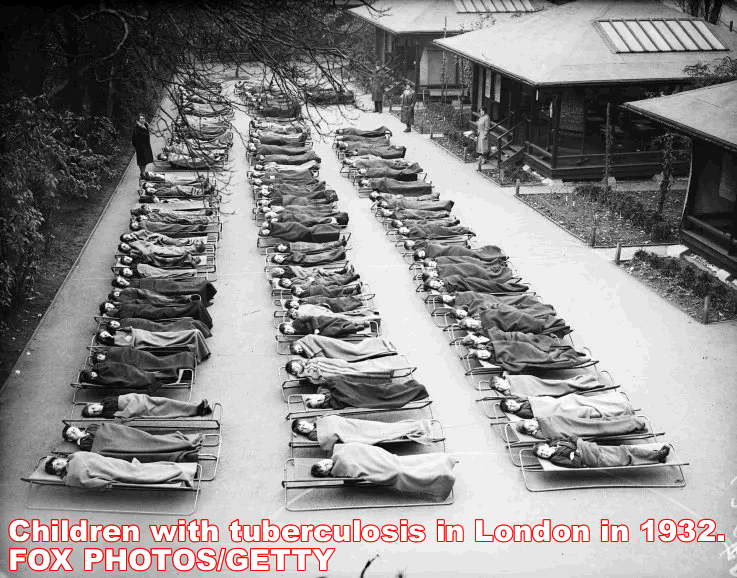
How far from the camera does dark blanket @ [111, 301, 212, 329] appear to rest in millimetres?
13219

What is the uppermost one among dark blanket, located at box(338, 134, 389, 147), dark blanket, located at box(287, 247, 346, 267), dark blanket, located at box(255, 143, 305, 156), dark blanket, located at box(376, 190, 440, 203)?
dark blanket, located at box(255, 143, 305, 156)

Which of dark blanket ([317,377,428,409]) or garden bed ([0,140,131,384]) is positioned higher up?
dark blanket ([317,377,428,409])

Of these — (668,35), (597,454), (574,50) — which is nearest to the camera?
(597,454)

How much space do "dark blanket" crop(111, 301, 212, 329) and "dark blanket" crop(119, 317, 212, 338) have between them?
0.37ft

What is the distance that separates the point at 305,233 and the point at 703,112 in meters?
7.98

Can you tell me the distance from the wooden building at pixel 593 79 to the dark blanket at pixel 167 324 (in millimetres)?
11580

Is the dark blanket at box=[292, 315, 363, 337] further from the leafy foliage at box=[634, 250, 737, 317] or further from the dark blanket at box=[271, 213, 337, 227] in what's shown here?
the leafy foliage at box=[634, 250, 737, 317]

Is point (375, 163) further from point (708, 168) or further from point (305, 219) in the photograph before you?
point (708, 168)

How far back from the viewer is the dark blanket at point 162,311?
1322cm

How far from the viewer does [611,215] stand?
19.3 meters

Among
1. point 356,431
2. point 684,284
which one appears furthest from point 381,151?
point 356,431

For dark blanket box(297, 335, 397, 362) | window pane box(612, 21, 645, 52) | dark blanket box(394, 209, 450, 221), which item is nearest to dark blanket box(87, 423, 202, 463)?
dark blanket box(297, 335, 397, 362)

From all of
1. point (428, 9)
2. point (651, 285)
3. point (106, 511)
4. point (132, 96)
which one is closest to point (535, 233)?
point (651, 285)

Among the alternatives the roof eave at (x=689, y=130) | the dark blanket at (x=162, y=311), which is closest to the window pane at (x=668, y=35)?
the roof eave at (x=689, y=130)
